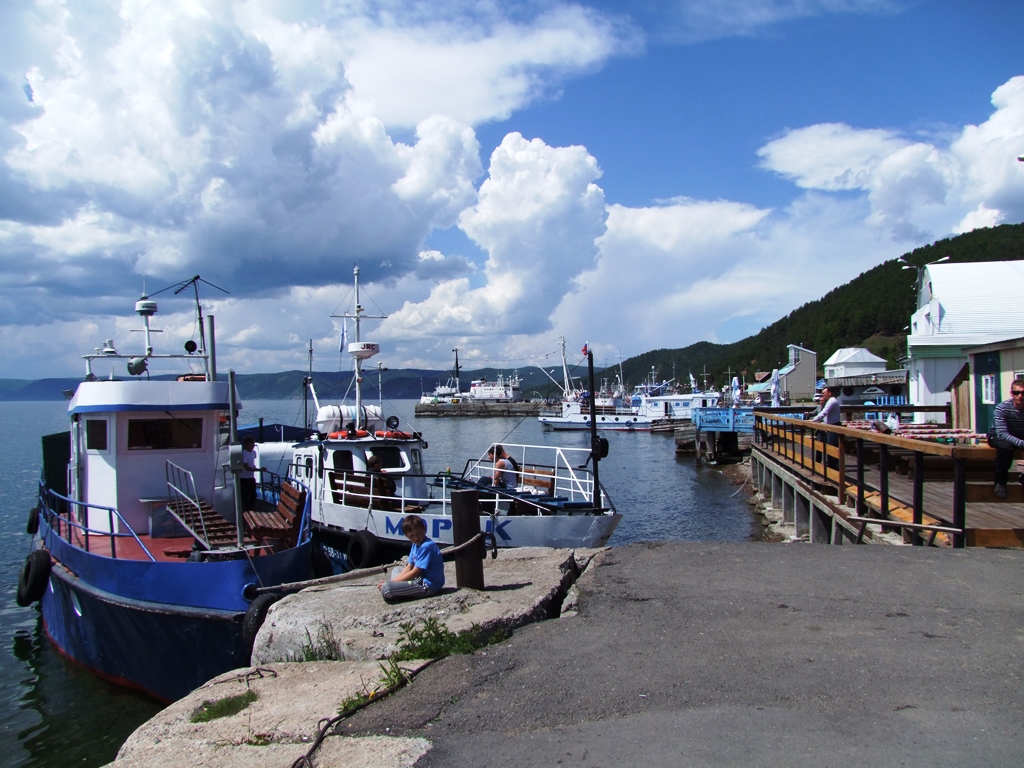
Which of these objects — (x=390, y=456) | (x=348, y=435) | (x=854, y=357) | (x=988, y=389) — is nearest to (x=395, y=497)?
(x=390, y=456)

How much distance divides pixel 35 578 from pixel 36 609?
4155mm

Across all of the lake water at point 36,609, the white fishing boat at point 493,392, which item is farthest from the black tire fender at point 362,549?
the white fishing boat at point 493,392

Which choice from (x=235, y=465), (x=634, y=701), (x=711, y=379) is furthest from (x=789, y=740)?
(x=711, y=379)

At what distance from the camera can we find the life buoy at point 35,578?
1241 centimetres

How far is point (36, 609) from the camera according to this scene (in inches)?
617

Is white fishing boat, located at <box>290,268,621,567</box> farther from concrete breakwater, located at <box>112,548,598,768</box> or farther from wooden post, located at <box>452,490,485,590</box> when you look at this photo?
wooden post, located at <box>452,490,485,590</box>

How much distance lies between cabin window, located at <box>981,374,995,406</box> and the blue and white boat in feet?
51.5

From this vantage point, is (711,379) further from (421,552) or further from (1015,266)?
(421,552)

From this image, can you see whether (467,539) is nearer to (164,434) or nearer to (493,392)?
(164,434)

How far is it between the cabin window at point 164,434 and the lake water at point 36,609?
369cm

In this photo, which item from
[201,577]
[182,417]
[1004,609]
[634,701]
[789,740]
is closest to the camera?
[789,740]

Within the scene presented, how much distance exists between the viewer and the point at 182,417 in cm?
1279

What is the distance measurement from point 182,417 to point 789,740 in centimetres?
1133

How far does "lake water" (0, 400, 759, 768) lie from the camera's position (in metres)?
10.0
